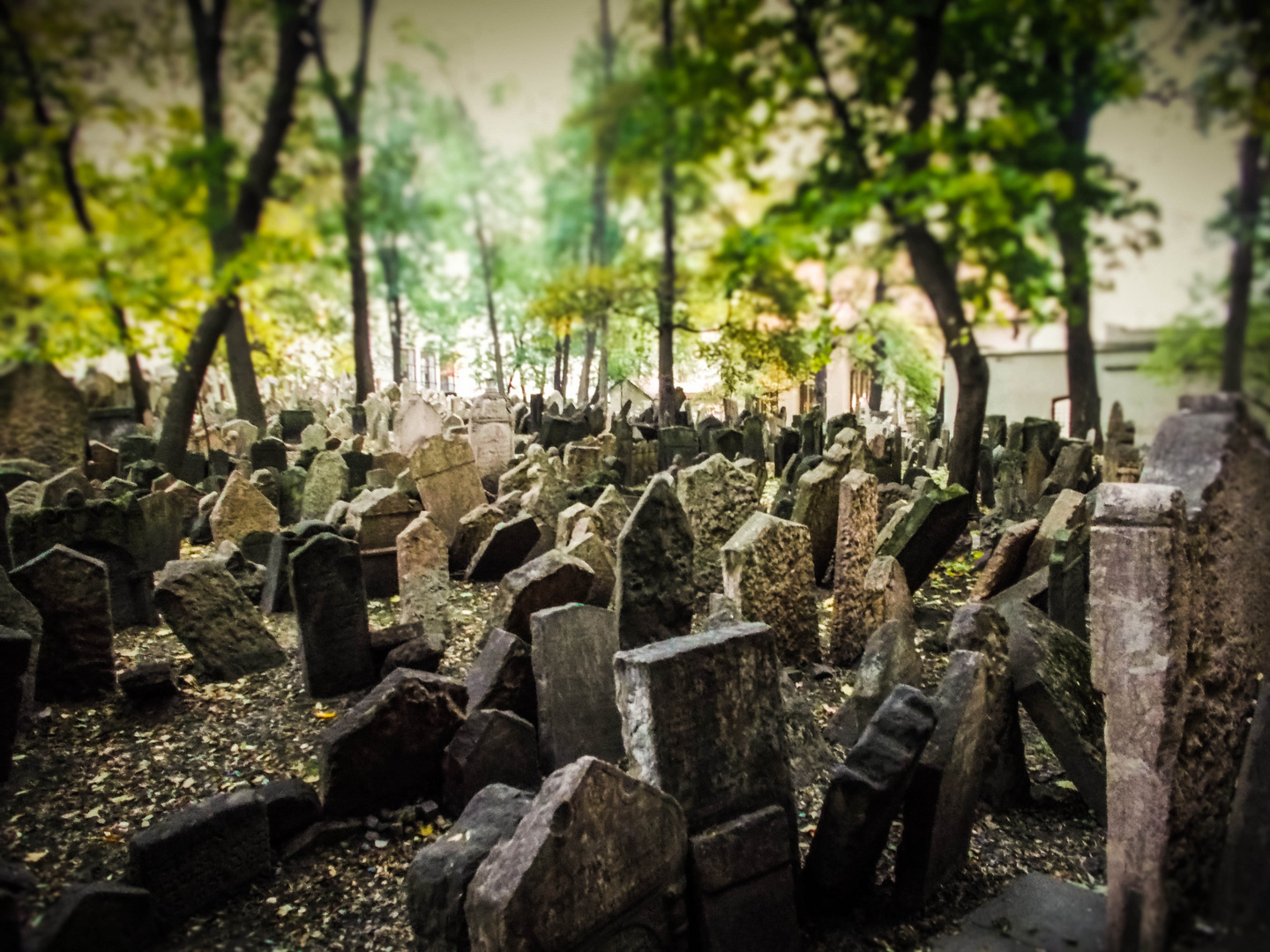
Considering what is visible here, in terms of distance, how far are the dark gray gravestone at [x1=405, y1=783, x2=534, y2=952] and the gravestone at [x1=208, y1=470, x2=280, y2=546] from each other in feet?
20.5

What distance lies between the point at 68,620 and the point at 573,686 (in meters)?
3.36

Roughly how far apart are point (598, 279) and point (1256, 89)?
191cm

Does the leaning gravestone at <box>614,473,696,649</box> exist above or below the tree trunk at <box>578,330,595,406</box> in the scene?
below

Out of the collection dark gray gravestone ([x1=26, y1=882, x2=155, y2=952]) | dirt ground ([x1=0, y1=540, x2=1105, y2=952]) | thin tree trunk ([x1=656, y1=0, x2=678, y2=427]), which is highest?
thin tree trunk ([x1=656, y1=0, x2=678, y2=427])

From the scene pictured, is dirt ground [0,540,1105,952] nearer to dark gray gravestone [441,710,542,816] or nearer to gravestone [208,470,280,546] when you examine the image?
dark gray gravestone [441,710,542,816]

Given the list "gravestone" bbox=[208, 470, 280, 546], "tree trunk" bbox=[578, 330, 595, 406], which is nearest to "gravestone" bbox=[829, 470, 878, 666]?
"tree trunk" bbox=[578, 330, 595, 406]

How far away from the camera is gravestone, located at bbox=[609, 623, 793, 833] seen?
2.63 metres

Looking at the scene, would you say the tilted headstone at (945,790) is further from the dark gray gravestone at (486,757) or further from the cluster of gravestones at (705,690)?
the dark gray gravestone at (486,757)

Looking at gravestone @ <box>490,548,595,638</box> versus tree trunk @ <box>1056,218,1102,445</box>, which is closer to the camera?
tree trunk @ <box>1056,218,1102,445</box>

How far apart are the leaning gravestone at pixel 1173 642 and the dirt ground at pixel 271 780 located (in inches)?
31.6

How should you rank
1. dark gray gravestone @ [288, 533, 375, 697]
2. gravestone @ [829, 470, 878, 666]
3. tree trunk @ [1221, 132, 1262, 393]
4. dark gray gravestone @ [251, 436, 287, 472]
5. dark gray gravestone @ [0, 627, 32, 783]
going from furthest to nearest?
dark gray gravestone @ [251, 436, 287, 472]
gravestone @ [829, 470, 878, 666]
dark gray gravestone @ [288, 533, 375, 697]
dark gray gravestone @ [0, 627, 32, 783]
tree trunk @ [1221, 132, 1262, 393]

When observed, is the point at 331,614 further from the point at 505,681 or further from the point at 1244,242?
the point at 1244,242

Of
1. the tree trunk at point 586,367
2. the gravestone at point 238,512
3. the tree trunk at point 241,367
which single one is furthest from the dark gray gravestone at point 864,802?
the gravestone at point 238,512

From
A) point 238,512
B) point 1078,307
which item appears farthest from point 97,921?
point 238,512
